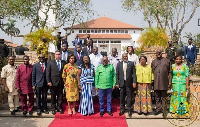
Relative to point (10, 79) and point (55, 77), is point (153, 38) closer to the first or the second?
point (55, 77)

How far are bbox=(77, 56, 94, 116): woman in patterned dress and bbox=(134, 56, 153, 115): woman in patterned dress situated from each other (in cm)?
128

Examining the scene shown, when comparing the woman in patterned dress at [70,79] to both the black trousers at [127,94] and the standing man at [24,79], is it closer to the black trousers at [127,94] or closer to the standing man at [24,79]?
the standing man at [24,79]

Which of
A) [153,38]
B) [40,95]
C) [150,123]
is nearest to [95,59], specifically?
[40,95]

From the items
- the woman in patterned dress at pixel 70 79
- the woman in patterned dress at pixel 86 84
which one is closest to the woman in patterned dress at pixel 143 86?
the woman in patterned dress at pixel 86 84

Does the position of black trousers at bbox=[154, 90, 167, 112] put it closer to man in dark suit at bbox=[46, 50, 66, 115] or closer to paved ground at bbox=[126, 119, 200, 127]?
paved ground at bbox=[126, 119, 200, 127]

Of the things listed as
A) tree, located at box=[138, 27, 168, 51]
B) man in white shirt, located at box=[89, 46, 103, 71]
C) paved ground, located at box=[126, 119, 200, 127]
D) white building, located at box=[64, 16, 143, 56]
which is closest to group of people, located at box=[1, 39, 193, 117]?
paved ground, located at box=[126, 119, 200, 127]

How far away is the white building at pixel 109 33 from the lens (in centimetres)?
4278

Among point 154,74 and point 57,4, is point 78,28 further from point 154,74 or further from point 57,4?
point 154,74

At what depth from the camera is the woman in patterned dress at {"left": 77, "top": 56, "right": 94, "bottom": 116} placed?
639 cm

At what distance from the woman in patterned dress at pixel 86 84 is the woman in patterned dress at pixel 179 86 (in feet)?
7.33

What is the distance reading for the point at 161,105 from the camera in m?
6.55

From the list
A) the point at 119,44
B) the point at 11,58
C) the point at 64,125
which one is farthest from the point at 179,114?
the point at 119,44

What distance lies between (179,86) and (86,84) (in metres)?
2.49

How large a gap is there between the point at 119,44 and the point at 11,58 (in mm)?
37628
